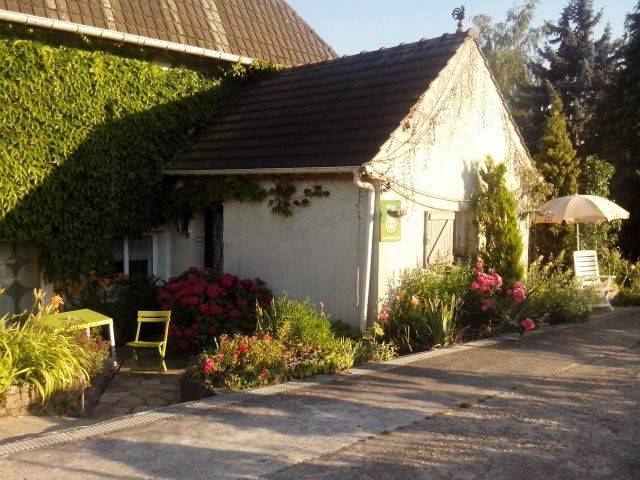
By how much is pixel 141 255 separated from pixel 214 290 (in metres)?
3.27

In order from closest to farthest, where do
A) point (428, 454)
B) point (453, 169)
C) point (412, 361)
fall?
point (428, 454) → point (412, 361) → point (453, 169)

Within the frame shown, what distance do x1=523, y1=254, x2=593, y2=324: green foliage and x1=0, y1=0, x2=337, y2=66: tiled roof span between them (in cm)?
740

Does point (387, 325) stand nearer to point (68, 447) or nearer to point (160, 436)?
point (160, 436)

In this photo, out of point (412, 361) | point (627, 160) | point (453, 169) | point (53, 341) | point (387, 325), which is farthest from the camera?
point (627, 160)

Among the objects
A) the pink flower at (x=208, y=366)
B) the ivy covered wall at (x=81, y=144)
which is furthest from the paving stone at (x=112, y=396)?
the ivy covered wall at (x=81, y=144)

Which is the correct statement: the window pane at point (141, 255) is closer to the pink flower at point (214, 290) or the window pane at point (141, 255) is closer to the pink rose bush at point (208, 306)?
the pink rose bush at point (208, 306)

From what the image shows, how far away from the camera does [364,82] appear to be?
11320mm

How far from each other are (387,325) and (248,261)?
2.91m

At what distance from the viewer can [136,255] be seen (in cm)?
1210

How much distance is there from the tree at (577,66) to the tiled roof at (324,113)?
1880 cm

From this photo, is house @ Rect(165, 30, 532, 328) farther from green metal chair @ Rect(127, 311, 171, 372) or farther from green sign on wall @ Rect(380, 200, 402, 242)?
green metal chair @ Rect(127, 311, 171, 372)

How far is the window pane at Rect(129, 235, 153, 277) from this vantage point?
39.4 ft

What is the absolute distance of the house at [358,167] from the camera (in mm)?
9422

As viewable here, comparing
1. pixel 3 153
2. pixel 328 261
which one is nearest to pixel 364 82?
pixel 328 261
